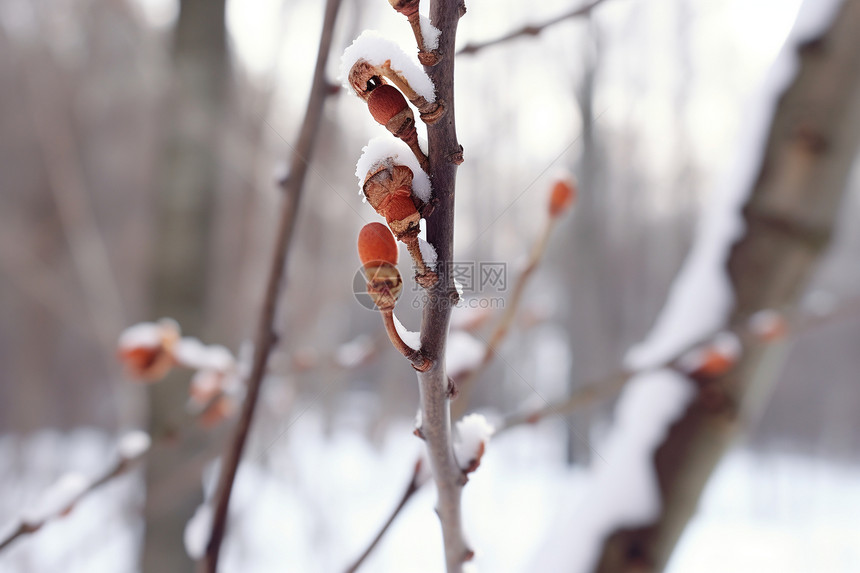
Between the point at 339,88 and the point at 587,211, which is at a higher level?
the point at 587,211

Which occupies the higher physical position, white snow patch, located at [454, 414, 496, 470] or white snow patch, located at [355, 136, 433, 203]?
white snow patch, located at [355, 136, 433, 203]

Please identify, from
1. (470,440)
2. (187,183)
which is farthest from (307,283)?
(470,440)

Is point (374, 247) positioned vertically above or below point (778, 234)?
below

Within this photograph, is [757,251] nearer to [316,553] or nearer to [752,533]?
[316,553]

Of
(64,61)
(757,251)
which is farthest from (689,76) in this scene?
(64,61)

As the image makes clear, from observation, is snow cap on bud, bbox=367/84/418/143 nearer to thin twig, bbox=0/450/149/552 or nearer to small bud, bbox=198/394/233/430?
thin twig, bbox=0/450/149/552

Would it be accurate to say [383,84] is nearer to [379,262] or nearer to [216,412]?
[379,262]

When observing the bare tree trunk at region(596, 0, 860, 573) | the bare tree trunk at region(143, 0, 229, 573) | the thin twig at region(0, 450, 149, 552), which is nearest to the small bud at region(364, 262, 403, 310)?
the thin twig at region(0, 450, 149, 552)
